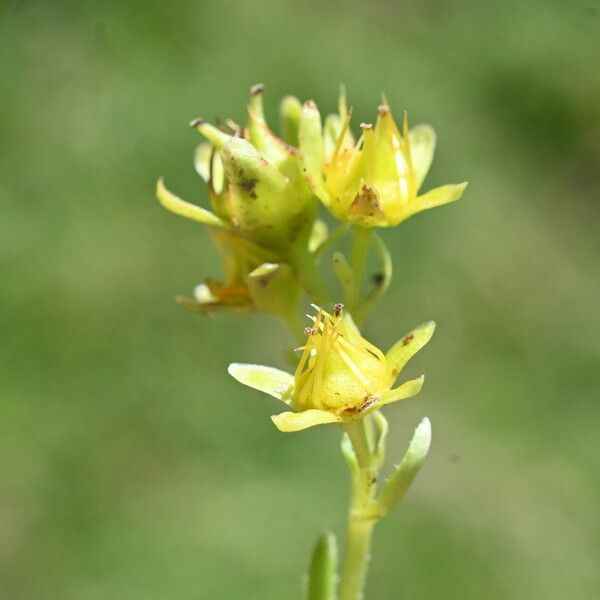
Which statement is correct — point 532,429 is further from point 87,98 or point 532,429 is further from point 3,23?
point 3,23

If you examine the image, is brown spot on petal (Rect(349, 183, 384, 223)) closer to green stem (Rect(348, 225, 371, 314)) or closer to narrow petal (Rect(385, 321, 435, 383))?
green stem (Rect(348, 225, 371, 314))

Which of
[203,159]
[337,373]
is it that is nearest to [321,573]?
[337,373]

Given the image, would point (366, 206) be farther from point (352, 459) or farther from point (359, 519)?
point (359, 519)

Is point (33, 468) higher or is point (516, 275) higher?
point (516, 275)

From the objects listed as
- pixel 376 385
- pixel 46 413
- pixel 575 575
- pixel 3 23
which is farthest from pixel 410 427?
pixel 3 23

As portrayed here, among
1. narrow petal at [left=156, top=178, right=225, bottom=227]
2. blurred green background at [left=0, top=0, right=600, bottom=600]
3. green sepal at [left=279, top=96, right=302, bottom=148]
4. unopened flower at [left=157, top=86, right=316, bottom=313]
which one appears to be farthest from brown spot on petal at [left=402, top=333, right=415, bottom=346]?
blurred green background at [left=0, top=0, right=600, bottom=600]

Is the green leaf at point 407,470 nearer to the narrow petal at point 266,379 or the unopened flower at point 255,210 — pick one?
the narrow petal at point 266,379

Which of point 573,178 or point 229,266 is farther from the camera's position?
point 573,178
